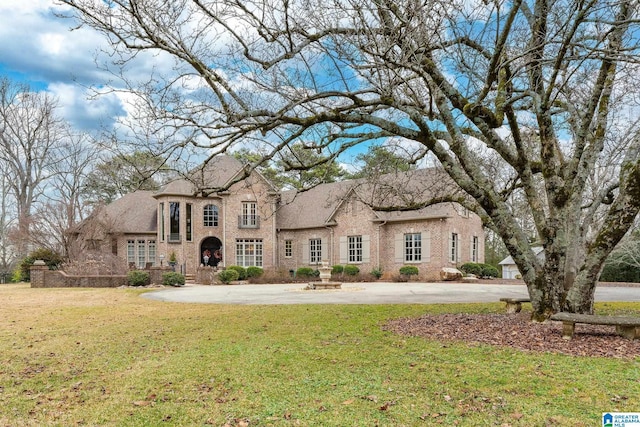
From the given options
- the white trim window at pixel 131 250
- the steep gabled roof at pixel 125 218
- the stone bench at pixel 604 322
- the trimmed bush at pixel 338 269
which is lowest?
the trimmed bush at pixel 338 269

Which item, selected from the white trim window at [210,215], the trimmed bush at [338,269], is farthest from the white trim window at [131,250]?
the trimmed bush at [338,269]

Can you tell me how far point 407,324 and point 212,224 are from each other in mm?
22896

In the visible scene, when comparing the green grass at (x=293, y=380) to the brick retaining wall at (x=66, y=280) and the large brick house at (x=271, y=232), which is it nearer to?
the brick retaining wall at (x=66, y=280)

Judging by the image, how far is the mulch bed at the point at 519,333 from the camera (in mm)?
6160

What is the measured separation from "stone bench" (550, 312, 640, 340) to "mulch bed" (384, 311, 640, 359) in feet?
0.35

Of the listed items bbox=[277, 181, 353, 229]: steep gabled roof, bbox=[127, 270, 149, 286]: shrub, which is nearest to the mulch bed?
bbox=[127, 270, 149, 286]: shrub

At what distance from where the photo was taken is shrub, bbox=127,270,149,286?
21.6 meters

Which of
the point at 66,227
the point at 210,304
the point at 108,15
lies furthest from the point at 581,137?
the point at 66,227

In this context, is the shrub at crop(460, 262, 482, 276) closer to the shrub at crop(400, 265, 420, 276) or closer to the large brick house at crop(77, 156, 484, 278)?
the large brick house at crop(77, 156, 484, 278)

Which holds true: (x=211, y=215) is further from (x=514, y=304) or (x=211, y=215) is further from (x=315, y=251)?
(x=514, y=304)

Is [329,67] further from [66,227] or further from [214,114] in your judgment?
[66,227]

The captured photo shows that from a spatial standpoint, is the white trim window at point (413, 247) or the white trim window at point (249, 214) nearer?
the white trim window at point (413, 247)

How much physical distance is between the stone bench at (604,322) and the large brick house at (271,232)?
19.0m

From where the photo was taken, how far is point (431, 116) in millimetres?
7223
